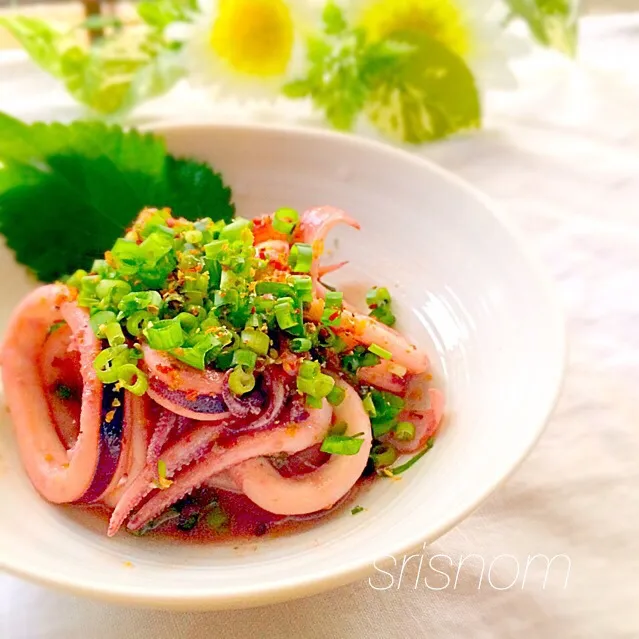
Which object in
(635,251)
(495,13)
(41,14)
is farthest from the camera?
(41,14)

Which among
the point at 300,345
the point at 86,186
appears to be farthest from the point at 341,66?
the point at 300,345

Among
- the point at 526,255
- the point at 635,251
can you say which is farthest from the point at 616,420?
the point at 635,251

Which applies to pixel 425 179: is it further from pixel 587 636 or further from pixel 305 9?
pixel 587 636

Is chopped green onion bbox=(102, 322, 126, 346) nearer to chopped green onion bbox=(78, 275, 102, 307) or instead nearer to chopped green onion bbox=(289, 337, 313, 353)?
chopped green onion bbox=(78, 275, 102, 307)

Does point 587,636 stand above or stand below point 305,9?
below

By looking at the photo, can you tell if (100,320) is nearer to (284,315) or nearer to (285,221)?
(284,315)

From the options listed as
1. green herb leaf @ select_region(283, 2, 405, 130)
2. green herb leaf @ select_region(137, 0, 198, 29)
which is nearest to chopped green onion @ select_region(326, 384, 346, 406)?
green herb leaf @ select_region(283, 2, 405, 130)
